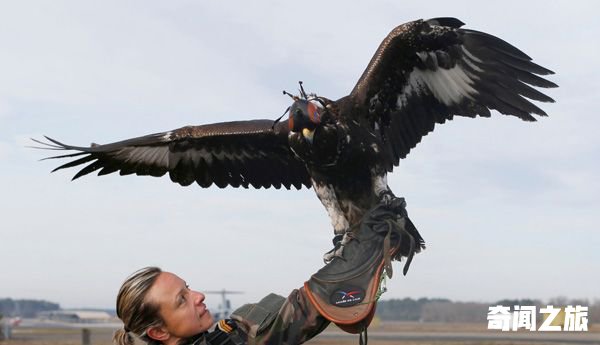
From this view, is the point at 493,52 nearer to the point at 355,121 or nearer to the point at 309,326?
the point at 355,121

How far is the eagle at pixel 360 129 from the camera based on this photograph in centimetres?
408

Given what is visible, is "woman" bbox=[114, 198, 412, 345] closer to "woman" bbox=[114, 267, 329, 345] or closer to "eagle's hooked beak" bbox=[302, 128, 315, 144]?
"woman" bbox=[114, 267, 329, 345]

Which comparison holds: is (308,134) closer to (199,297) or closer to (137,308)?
(199,297)

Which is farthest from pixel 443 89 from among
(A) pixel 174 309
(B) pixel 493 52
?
(A) pixel 174 309

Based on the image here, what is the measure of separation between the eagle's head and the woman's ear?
150cm

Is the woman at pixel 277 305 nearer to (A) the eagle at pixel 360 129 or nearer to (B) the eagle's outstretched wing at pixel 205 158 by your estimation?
(A) the eagle at pixel 360 129

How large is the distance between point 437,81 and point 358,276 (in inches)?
98.3

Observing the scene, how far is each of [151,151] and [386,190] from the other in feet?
6.38

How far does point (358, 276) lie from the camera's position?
7.82 ft

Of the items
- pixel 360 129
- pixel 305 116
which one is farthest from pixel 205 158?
pixel 305 116

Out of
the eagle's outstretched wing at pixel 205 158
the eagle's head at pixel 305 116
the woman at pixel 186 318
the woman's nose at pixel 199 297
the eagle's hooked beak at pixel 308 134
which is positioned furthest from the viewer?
the eagle's outstretched wing at pixel 205 158

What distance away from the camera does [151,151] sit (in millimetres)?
5023

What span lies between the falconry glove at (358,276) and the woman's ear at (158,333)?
0.53 metres

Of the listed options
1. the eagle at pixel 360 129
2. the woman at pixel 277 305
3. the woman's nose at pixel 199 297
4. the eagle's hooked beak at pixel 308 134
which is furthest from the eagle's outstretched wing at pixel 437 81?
the woman's nose at pixel 199 297
